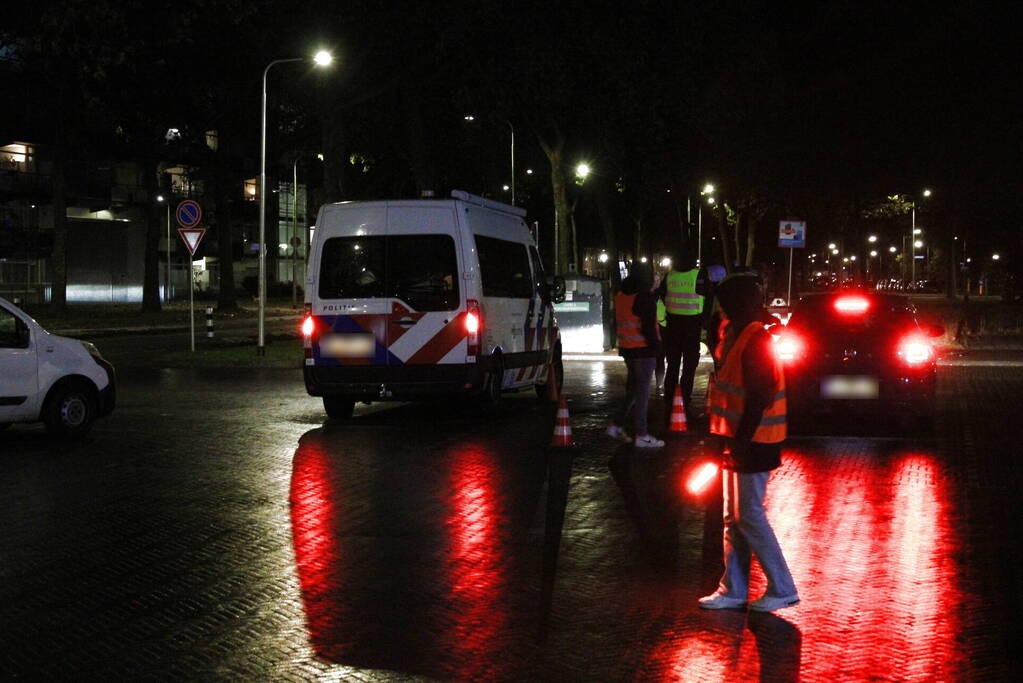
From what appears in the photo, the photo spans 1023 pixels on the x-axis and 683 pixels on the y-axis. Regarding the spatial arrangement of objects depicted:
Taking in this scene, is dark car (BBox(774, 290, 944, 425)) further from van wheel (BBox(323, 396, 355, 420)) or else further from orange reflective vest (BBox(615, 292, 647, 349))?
van wheel (BBox(323, 396, 355, 420))

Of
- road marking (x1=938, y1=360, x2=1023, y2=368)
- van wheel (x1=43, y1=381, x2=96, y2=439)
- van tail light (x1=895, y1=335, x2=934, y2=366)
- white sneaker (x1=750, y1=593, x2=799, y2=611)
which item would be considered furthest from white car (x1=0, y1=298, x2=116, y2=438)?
road marking (x1=938, y1=360, x2=1023, y2=368)

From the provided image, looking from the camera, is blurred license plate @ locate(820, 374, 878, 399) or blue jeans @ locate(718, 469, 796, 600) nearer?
blue jeans @ locate(718, 469, 796, 600)

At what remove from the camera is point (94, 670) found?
536 cm

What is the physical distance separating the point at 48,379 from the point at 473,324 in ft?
14.5

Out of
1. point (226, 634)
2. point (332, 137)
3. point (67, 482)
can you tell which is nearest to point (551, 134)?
point (332, 137)

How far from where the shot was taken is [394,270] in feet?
46.9

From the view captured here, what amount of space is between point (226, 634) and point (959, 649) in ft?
10.8

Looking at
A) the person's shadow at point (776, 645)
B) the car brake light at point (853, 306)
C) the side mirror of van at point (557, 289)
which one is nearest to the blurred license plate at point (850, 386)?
the car brake light at point (853, 306)

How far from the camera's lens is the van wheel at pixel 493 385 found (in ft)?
47.7

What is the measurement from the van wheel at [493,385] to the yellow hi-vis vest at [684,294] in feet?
6.82

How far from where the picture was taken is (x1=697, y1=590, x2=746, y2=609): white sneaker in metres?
6.32

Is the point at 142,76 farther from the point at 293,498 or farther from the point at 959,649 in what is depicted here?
the point at 959,649

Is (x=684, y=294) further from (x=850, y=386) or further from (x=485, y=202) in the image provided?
(x=485, y=202)

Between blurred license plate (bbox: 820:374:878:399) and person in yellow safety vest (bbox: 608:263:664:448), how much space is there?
185 cm
